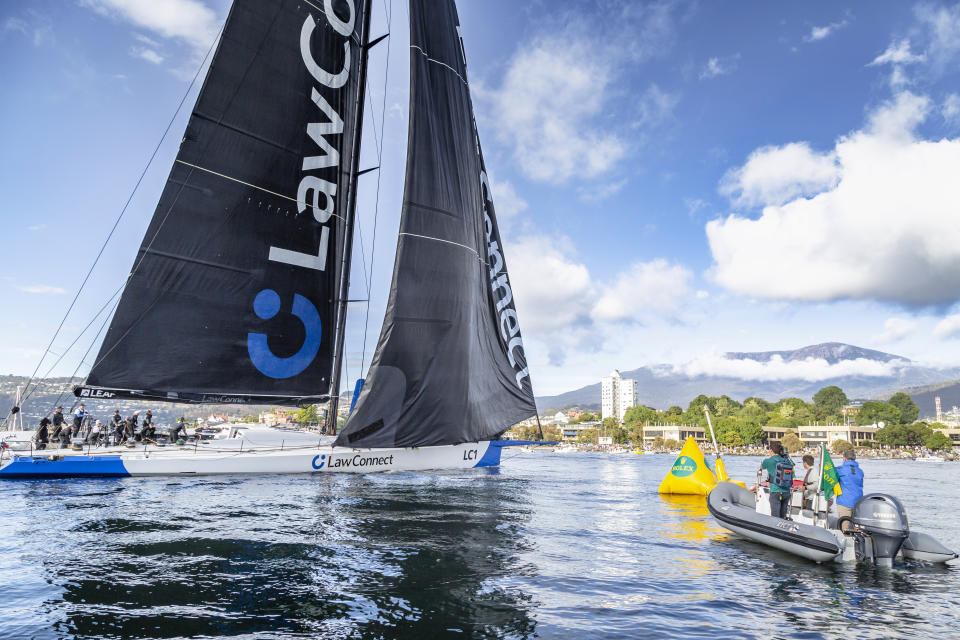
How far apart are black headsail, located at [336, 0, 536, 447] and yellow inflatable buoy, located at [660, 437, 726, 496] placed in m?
6.14

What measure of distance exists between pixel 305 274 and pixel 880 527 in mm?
17049

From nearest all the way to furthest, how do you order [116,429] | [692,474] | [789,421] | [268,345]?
1. [268,345]
2. [116,429]
3. [692,474]
4. [789,421]

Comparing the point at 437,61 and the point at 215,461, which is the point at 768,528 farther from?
the point at 437,61

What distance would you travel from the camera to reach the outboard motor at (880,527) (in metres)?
10.2

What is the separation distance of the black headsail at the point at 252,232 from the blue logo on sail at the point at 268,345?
0.03m

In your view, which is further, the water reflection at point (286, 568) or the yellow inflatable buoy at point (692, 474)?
the yellow inflatable buoy at point (692, 474)

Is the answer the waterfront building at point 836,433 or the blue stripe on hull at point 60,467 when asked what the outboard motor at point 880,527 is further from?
the waterfront building at point 836,433

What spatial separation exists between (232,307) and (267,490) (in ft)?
18.9

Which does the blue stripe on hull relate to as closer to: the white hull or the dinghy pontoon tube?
the white hull

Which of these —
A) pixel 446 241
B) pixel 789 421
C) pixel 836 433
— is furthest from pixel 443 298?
pixel 789 421

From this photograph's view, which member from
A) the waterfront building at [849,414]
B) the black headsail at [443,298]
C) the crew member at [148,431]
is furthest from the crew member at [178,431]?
the waterfront building at [849,414]

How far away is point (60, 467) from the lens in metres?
16.8

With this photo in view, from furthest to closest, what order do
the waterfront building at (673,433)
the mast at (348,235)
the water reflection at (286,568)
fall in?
1. the waterfront building at (673,433)
2. the mast at (348,235)
3. the water reflection at (286,568)

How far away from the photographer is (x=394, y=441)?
57.0ft
